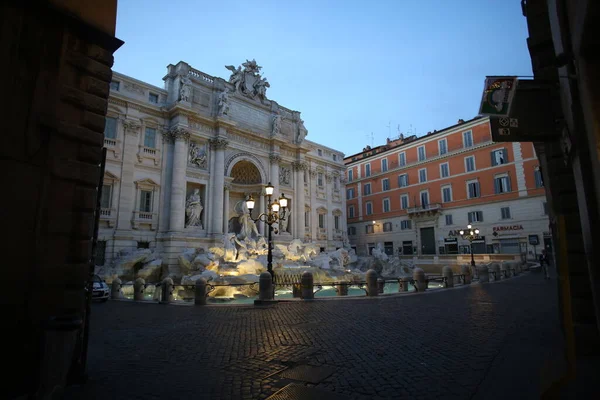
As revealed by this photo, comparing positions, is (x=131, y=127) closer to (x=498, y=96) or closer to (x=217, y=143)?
(x=217, y=143)

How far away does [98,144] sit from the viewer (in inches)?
184

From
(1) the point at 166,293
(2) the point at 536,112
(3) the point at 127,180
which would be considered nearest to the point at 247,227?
(3) the point at 127,180

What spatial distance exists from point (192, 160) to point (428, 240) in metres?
27.3

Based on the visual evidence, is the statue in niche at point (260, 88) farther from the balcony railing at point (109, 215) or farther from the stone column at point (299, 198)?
the balcony railing at point (109, 215)

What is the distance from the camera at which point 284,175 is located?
33.6 meters

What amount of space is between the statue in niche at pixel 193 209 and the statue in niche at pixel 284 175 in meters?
9.97

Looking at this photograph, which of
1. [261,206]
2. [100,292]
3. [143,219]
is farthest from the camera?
[261,206]

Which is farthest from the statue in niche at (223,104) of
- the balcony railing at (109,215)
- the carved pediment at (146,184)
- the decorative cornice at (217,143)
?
the balcony railing at (109,215)

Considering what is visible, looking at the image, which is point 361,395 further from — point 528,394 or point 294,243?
point 294,243

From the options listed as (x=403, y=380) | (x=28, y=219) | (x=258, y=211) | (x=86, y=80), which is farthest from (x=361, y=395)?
(x=258, y=211)

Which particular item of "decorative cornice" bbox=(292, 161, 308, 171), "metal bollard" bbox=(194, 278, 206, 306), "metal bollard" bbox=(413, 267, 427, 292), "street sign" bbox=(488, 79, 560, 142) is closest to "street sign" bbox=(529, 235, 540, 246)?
"metal bollard" bbox=(413, 267, 427, 292)

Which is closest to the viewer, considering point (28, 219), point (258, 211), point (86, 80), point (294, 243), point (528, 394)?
point (528, 394)

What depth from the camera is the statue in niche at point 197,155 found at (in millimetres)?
25873

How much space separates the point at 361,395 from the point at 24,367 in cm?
382
